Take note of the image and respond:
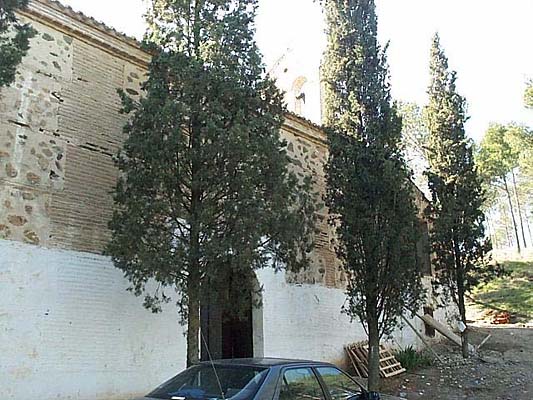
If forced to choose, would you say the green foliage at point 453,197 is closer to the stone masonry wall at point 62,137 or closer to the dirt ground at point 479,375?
the dirt ground at point 479,375

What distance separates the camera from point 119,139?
9.42 metres

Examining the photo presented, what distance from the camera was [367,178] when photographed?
37.3 ft

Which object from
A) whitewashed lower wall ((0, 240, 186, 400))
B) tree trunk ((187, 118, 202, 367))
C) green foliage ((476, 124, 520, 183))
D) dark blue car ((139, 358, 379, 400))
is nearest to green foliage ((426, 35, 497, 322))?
whitewashed lower wall ((0, 240, 186, 400))

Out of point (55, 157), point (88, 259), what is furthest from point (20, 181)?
point (88, 259)

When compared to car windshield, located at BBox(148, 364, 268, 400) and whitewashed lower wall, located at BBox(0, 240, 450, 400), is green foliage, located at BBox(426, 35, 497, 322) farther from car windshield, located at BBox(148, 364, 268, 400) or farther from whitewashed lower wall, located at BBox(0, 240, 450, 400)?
car windshield, located at BBox(148, 364, 268, 400)

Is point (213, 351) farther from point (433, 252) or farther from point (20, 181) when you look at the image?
point (433, 252)

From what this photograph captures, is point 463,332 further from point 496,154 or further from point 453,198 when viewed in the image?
point 496,154

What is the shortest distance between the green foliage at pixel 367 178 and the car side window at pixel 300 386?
6.10m

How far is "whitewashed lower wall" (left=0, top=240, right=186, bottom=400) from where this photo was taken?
7.46 m

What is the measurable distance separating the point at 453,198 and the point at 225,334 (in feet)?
25.5

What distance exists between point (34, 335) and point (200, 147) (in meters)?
3.68

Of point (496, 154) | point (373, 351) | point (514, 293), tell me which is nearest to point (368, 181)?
point (373, 351)

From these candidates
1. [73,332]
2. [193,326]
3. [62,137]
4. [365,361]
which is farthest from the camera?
[365,361]

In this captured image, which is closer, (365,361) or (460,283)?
(365,361)
